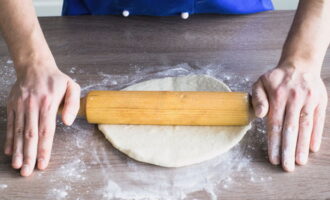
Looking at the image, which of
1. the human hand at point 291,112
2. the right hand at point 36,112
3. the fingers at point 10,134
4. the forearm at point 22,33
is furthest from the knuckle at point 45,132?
the human hand at point 291,112

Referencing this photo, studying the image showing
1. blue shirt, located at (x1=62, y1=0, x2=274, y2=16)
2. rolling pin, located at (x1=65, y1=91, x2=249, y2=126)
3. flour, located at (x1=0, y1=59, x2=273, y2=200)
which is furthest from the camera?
blue shirt, located at (x1=62, y1=0, x2=274, y2=16)

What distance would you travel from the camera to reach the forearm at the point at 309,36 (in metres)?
1.24

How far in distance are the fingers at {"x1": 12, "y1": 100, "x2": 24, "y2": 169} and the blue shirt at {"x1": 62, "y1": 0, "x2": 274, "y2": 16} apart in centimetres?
67

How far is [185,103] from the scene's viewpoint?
47.6 inches

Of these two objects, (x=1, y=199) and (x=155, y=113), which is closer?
(x=1, y=199)

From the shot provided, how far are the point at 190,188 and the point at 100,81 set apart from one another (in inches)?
21.9

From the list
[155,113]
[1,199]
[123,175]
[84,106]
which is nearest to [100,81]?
[84,106]

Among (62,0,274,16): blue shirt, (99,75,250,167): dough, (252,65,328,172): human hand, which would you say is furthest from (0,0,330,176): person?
(62,0,274,16): blue shirt

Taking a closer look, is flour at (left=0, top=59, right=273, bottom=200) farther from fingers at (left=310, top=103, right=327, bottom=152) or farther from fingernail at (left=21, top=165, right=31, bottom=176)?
fingers at (left=310, top=103, right=327, bottom=152)

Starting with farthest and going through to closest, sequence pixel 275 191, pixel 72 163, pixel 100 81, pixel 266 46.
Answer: pixel 266 46
pixel 100 81
pixel 72 163
pixel 275 191

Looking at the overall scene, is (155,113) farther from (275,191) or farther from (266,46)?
(266,46)

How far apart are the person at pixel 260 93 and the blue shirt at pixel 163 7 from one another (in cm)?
39

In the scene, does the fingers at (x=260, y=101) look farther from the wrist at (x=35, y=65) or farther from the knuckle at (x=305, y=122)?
the wrist at (x=35, y=65)

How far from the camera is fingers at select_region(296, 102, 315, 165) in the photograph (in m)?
1.14
